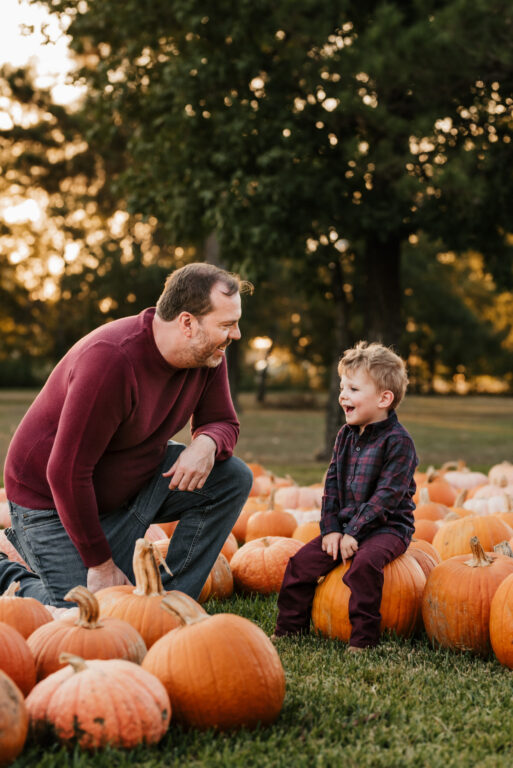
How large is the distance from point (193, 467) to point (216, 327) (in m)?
0.58

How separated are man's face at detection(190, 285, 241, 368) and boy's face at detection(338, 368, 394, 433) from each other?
0.65 meters

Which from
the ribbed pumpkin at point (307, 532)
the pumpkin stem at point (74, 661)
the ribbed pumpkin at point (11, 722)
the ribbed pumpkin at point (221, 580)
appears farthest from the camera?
the ribbed pumpkin at point (307, 532)

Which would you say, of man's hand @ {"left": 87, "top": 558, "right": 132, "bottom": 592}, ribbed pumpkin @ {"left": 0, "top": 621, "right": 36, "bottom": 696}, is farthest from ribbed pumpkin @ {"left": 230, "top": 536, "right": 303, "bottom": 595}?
ribbed pumpkin @ {"left": 0, "top": 621, "right": 36, "bottom": 696}

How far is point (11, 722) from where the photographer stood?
1960mm

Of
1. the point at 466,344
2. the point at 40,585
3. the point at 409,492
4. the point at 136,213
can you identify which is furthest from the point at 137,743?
the point at 466,344

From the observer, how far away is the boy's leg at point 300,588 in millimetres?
3420

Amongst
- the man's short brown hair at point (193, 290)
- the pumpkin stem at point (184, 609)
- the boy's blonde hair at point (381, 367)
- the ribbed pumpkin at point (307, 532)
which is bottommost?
the ribbed pumpkin at point (307, 532)

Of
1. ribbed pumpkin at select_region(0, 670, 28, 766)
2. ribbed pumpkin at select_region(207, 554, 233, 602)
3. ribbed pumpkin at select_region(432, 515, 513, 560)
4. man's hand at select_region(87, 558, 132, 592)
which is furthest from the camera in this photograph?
ribbed pumpkin at select_region(432, 515, 513, 560)

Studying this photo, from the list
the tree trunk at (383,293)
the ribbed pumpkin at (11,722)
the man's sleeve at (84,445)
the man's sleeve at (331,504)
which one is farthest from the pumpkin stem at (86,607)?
the tree trunk at (383,293)

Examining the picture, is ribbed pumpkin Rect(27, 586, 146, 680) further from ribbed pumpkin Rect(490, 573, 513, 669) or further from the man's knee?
ribbed pumpkin Rect(490, 573, 513, 669)

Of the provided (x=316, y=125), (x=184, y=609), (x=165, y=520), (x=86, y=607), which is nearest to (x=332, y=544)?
(x=165, y=520)

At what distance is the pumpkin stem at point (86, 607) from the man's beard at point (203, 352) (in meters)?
1.14

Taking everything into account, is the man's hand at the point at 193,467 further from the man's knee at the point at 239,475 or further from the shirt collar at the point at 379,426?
the shirt collar at the point at 379,426

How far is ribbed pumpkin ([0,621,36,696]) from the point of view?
2.24 m
